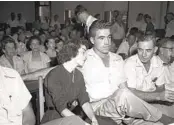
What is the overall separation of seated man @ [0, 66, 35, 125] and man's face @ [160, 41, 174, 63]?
160 cm

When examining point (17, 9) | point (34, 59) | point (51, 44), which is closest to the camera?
point (34, 59)

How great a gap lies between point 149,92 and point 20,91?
1.22m

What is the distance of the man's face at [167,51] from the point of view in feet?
7.99

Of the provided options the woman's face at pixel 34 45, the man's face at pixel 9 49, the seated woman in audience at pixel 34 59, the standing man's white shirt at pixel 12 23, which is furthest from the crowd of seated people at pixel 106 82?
the standing man's white shirt at pixel 12 23

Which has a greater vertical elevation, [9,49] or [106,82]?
[9,49]

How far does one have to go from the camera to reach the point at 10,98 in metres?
1.53

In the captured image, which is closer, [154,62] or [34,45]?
[154,62]

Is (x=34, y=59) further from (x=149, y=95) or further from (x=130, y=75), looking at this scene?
(x=149, y=95)

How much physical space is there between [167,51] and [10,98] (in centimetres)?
173

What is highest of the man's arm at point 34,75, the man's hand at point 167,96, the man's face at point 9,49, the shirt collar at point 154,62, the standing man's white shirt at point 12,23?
the standing man's white shirt at point 12,23

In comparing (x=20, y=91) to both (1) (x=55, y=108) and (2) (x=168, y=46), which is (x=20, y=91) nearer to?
(1) (x=55, y=108)

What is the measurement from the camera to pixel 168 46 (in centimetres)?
244

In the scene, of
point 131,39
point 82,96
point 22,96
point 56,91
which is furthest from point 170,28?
point 22,96

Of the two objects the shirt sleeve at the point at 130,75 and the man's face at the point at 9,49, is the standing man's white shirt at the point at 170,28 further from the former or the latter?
the man's face at the point at 9,49
